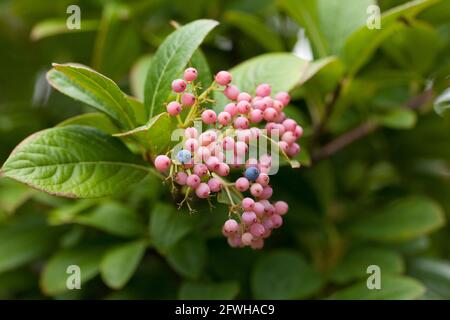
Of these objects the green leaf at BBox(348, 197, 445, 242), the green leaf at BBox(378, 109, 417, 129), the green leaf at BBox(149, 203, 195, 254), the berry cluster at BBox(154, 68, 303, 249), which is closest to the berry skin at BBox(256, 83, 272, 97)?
the berry cluster at BBox(154, 68, 303, 249)

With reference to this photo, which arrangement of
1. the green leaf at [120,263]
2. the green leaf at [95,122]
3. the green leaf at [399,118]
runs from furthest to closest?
the green leaf at [399,118]
the green leaf at [120,263]
the green leaf at [95,122]

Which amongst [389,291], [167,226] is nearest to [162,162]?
[167,226]

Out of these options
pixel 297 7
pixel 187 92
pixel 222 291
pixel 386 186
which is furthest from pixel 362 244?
pixel 187 92

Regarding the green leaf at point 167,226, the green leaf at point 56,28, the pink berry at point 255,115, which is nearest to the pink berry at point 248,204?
the pink berry at point 255,115

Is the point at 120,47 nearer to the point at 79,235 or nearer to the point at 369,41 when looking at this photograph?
the point at 79,235

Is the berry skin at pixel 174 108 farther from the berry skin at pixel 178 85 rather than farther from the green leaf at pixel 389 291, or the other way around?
the green leaf at pixel 389 291
